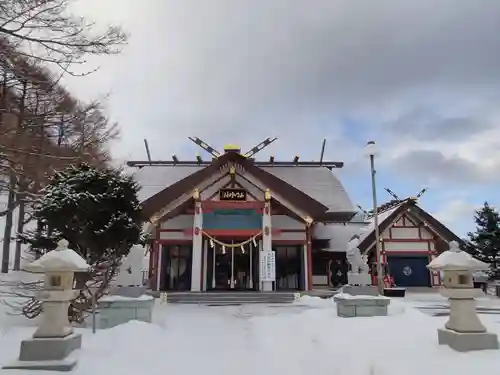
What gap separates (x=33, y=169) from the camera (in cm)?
661

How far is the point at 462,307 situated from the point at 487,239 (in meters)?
15.3

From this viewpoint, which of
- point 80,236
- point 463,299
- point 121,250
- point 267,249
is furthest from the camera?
point 267,249

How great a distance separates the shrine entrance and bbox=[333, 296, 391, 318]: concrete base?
906 cm

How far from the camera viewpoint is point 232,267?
17906 millimetres

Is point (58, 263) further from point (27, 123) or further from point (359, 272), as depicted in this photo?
point (359, 272)

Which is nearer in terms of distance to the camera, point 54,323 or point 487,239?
point 54,323

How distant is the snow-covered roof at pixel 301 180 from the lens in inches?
790

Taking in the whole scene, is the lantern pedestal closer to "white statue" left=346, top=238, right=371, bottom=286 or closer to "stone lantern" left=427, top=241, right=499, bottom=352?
"stone lantern" left=427, top=241, right=499, bottom=352

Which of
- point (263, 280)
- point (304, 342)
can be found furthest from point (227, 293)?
point (304, 342)

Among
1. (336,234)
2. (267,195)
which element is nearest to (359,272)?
(267,195)

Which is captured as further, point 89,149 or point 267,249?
point 267,249

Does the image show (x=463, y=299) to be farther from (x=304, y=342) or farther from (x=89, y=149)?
(x=89, y=149)

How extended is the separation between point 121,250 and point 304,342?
188 inches

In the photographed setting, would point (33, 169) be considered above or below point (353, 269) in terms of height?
above
